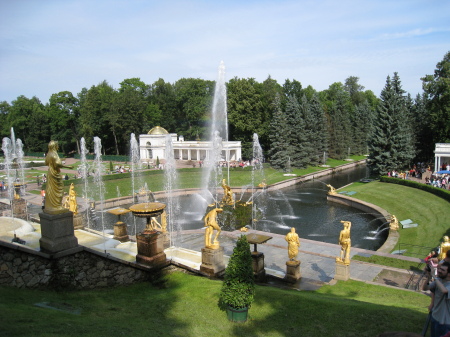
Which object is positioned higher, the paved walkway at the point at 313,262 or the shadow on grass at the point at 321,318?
the shadow on grass at the point at 321,318

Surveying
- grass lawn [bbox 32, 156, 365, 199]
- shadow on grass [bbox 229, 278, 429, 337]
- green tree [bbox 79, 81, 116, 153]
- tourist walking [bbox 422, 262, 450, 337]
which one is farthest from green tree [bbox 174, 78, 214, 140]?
tourist walking [bbox 422, 262, 450, 337]

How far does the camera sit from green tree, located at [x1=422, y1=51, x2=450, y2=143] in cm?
4081

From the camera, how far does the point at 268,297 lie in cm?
904

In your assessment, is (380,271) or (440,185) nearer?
(380,271)

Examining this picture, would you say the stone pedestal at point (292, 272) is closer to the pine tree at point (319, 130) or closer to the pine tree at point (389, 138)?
the pine tree at point (389, 138)

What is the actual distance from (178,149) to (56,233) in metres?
56.0

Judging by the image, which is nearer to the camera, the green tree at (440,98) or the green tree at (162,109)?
the green tree at (440,98)

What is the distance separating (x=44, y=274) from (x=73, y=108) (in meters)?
80.4

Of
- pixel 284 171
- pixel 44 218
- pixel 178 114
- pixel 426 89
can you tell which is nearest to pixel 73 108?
pixel 178 114

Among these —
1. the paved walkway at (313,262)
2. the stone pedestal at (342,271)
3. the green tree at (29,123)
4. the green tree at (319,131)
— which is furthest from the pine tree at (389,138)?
the green tree at (29,123)

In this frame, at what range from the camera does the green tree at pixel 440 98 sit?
40.8 metres

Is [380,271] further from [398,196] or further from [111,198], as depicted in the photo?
[111,198]

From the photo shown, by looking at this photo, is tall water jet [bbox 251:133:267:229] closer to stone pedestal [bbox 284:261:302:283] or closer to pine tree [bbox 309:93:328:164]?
pine tree [bbox 309:93:328:164]

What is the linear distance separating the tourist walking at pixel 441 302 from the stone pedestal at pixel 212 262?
6910 millimetres
